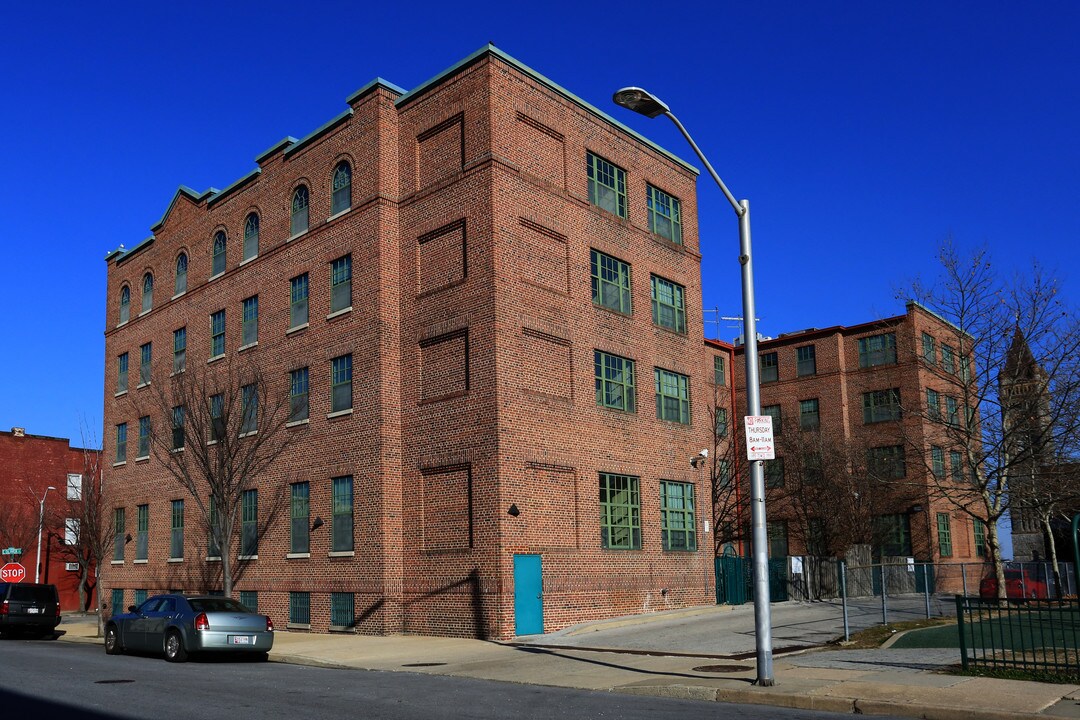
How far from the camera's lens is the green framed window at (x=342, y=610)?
27.6m

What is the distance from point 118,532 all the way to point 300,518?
14.5 m

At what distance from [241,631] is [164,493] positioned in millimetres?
18942

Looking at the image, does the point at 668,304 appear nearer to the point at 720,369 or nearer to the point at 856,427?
the point at 720,369

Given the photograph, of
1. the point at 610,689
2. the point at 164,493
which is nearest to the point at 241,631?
the point at 610,689

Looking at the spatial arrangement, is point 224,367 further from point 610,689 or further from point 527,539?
point 610,689

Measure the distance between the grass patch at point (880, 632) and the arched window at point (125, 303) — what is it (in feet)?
108

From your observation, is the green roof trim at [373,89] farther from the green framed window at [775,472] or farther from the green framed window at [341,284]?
the green framed window at [775,472]

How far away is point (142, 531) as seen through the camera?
39.0 meters

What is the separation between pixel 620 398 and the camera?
2989cm

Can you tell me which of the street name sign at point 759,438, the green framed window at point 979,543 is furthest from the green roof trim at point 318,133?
the green framed window at point 979,543

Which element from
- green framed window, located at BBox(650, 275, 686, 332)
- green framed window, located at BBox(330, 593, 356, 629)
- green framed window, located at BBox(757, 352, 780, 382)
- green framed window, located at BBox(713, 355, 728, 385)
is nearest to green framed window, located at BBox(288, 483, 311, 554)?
green framed window, located at BBox(330, 593, 356, 629)

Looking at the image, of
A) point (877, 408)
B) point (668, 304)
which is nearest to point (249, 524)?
point (668, 304)

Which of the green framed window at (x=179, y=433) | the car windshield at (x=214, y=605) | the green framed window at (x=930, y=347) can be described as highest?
the green framed window at (x=930, y=347)

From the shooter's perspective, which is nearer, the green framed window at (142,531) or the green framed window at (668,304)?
the green framed window at (668,304)
